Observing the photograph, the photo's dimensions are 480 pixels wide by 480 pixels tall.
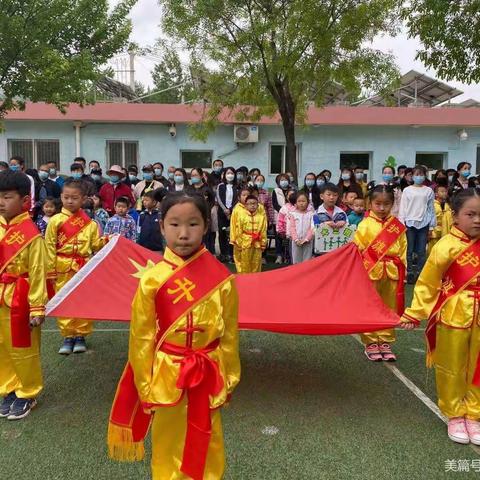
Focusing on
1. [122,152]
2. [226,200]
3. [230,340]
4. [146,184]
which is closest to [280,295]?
[230,340]

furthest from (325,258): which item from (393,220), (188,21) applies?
(188,21)

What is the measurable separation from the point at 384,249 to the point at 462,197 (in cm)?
127

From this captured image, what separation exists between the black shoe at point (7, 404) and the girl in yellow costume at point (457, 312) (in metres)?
2.67

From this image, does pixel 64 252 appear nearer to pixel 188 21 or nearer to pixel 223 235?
pixel 223 235

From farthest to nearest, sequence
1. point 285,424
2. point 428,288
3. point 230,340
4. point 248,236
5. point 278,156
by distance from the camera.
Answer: point 278,156
point 248,236
point 285,424
point 428,288
point 230,340

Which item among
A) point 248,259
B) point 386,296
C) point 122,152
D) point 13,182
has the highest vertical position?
point 122,152

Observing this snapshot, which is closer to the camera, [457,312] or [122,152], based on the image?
[457,312]

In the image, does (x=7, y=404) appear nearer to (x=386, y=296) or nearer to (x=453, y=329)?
(x=453, y=329)

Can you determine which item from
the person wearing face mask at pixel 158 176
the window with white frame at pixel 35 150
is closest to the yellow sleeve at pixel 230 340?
the person wearing face mask at pixel 158 176

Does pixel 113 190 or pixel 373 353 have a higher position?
pixel 113 190

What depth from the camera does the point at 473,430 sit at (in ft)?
10.2

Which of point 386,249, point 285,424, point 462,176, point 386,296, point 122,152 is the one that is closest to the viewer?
point 285,424

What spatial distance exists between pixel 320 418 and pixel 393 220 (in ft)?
6.05

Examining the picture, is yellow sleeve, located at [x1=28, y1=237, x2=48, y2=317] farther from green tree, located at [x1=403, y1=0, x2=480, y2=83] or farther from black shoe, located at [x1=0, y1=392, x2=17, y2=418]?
green tree, located at [x1=403, y1=0, x2=480, y2=83]
